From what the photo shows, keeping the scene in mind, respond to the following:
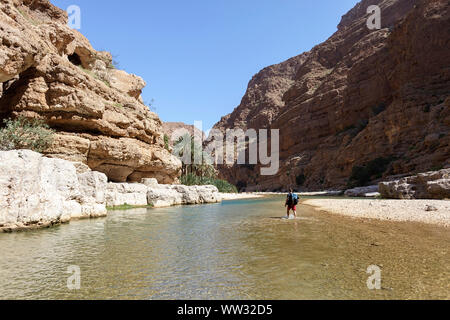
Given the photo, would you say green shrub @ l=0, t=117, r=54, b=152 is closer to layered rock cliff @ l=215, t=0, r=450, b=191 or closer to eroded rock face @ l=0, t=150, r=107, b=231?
eroded rock face @ l=0, t=150, r=107, b=231

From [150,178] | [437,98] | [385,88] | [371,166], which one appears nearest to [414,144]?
[371,166]

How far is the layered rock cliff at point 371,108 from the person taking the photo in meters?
46.6

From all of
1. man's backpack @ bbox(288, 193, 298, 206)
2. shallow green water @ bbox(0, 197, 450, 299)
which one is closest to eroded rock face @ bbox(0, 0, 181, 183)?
shallow green water @ bbox(0, 197, 450, 299)

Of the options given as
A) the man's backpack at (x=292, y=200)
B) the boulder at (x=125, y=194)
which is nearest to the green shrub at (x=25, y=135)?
the boulder at (x=125, y=194)

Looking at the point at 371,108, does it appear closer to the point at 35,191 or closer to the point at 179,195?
the point at 179,195

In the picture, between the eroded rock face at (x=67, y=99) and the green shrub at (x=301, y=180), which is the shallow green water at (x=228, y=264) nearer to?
the eroded rock face at (x=67, y=99)

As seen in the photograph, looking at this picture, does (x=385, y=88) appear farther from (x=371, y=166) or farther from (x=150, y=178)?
(x=150, y=178)

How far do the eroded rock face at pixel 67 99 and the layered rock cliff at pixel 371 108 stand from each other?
36039mm

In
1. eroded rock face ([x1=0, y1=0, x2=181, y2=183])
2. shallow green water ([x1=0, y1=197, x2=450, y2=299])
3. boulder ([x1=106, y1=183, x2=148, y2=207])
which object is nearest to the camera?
shallow green water ([x1=0, y1=197, x2=450, y2=299])

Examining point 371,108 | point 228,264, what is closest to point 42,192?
point 228,264

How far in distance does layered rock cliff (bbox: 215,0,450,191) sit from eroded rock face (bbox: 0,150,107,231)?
129 feet

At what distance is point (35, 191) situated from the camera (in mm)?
9992

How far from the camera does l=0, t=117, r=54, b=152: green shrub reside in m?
14.6

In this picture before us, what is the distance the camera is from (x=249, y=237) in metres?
8.60
